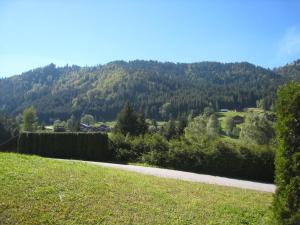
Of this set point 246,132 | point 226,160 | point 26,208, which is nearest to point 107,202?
point 26,208

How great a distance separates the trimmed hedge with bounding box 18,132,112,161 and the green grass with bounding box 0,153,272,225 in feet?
53.2

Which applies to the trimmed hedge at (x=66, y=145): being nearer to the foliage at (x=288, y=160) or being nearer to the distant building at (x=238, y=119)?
the foliage at (x=288, y=160)

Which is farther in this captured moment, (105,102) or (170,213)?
(105,102)

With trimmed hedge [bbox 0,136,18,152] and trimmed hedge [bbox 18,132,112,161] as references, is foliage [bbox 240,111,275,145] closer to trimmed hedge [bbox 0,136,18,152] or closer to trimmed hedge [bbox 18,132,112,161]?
trimmed hedge [bbox 18,132,112,161]

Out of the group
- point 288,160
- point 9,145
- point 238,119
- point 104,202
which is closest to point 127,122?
point 9,145

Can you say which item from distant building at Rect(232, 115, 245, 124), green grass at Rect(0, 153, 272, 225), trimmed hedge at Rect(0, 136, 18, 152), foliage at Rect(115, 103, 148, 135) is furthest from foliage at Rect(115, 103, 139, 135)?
distant building at Rect(232, 115, 245, 124)

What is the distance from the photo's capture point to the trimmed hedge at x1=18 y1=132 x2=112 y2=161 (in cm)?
2923

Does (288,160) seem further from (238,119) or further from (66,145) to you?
(238,119)

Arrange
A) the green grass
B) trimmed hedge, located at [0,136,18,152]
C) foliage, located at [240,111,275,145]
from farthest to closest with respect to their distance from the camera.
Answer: foliage, located at [240,111,275,145] < trimmed hedge, located at [0,136,18,152] < the green grass

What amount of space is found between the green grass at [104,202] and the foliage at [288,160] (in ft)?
5.22

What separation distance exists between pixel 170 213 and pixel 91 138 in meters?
20.4

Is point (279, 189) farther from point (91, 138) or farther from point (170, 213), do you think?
point (91, 138)

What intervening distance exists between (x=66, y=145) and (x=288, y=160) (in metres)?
23.0

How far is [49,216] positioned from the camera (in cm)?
898
